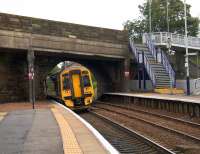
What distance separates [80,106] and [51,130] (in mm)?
15043

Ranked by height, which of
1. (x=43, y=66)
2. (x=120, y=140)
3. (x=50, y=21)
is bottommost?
(x=120, y=140)

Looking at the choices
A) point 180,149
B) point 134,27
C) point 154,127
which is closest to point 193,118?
point 154,127

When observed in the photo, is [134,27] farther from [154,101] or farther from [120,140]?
[120,140]

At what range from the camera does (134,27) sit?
6347cm

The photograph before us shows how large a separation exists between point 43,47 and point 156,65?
10916 mm

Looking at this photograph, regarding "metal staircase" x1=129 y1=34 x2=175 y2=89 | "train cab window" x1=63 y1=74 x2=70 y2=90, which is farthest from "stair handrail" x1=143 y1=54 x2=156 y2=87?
"train cab window" x1=63 y1=74 x2=70 y2=90

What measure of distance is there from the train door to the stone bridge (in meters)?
4.41

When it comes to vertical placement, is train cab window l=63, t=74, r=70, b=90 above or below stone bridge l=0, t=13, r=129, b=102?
below

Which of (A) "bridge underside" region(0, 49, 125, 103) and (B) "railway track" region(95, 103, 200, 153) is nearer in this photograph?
(B) "railway track" region(95, 103, 200, 153)

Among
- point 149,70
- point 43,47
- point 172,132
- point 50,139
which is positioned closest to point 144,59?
point 149,70

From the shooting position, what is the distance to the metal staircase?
37719mm

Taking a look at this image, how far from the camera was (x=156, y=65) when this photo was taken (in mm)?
39469

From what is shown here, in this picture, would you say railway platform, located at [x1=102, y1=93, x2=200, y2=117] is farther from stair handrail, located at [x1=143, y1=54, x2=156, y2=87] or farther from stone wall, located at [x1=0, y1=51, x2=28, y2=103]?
stone wall, located at [x1=0, y1=51, x2=28, y2=103]

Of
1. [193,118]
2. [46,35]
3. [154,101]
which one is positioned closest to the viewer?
[193,118]
